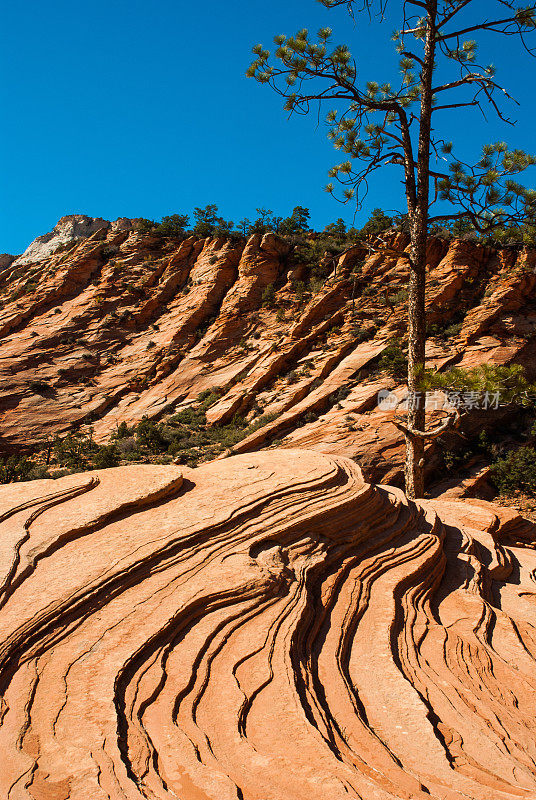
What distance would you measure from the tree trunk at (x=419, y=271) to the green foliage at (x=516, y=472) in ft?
29.2

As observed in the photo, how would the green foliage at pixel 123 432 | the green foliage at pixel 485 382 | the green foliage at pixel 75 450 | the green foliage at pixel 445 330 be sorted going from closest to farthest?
the green foliage at pixel 485 382 < the green foliage at pixel 75 450 < the green foliage at pixel 445 330 < the green foliage at pixel 123 432

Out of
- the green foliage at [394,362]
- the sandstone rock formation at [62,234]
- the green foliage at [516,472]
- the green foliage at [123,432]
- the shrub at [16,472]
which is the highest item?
the sandstone rock formation at [62,234]

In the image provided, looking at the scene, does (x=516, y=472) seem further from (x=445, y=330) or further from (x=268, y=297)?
(x=268, y=297)

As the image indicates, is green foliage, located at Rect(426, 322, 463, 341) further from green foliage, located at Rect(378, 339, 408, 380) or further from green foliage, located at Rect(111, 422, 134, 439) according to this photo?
green foliage, located at Rect(111, 422, 134, 439)

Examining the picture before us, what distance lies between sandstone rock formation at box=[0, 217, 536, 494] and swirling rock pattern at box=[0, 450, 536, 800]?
A: 38.2 feet

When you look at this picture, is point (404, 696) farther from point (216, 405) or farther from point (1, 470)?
point (216, 405)

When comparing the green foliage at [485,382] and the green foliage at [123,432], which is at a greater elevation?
the green foliage at [485,382]

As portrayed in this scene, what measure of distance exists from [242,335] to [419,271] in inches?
820

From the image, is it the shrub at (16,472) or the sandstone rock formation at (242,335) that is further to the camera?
the sandstone rock formation at (242,335)

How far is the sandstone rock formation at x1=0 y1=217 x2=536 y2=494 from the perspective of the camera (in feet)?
68.4

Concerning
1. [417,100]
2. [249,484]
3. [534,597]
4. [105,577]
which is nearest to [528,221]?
[417,100]

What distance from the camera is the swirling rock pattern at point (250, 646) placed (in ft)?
9.60

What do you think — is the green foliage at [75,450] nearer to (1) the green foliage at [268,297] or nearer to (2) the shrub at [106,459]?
(2) the shrub at [106,459]

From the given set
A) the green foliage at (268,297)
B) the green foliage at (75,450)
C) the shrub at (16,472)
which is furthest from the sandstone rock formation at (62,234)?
the shrub at (16,472)
